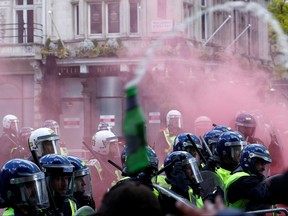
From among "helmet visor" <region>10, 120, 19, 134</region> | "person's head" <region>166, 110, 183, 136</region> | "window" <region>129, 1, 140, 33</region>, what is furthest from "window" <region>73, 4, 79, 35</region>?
"helmet visor" <region>10, 120, 19, 134</region>

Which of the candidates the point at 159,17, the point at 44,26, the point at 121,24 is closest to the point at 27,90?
the point at 44,26

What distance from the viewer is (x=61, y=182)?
18.0ft

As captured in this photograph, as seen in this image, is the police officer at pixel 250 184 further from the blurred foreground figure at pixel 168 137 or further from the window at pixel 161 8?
the window at pixel 161 8

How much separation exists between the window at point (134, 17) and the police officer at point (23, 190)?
16849mm

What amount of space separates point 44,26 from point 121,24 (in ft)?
8.38

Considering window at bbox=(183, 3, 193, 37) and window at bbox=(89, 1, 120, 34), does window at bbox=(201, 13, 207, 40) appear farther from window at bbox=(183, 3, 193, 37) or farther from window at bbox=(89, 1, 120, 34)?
window at bbox=(89, 1, 120, 34)

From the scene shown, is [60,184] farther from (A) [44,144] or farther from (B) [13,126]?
(B) [13,126]

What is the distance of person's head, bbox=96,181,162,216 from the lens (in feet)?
9.82

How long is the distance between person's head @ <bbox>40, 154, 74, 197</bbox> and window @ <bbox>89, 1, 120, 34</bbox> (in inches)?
671

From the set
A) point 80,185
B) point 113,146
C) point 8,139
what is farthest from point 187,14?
point 80,185

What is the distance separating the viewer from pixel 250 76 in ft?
63.8

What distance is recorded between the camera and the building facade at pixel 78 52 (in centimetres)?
2167

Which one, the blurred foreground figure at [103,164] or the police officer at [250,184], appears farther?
Result: the blurred foreground figure at [103,164]

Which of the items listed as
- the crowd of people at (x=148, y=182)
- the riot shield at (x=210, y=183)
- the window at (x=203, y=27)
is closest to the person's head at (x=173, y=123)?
the crowd of people at (x=148, y=182)
